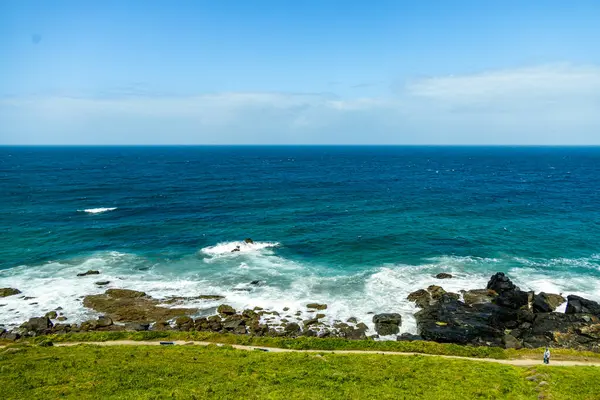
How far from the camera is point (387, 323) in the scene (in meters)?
45.6

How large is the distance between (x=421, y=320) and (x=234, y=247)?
39663mm

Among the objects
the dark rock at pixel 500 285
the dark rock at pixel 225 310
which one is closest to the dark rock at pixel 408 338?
the dark rock at pixel 500 285

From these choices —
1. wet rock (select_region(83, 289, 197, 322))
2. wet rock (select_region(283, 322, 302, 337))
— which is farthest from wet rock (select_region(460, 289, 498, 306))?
wet rock (select_region(83, 289, 197, 322))

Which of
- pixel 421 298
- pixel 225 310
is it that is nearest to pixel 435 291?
pixel 421 298

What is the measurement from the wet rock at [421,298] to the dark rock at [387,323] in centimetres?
499

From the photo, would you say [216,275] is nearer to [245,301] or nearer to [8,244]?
[245,301]

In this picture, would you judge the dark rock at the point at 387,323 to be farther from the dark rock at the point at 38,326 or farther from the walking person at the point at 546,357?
the dark rock at the point at 38,326

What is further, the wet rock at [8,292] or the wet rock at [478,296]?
the wet rock at [8,292]

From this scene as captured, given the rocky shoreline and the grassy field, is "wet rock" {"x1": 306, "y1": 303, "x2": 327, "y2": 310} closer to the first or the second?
the rocky shoreline

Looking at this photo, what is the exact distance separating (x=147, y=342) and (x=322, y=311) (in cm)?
2168

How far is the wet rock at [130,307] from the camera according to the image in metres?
47.4

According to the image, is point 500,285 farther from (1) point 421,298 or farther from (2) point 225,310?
(2) point 225,310

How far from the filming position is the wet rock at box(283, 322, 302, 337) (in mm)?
43781

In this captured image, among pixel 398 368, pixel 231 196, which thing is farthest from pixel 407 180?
pixel 398 368
